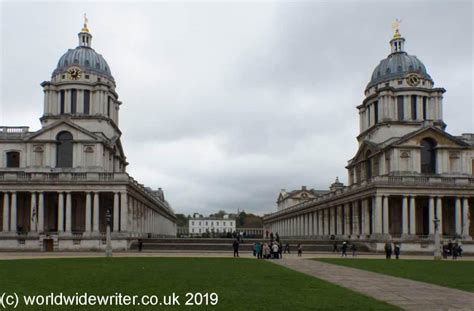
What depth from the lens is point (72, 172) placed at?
72.9 meters

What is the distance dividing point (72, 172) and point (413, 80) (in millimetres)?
49065

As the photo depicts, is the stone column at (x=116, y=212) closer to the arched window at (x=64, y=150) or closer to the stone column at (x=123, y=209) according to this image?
the stone column at (x=123, y=209)

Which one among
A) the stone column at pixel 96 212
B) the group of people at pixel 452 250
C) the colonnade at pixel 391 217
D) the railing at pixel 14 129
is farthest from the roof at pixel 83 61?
the group of people at pixel 452 250

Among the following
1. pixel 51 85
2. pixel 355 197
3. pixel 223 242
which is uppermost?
pixel 51 85

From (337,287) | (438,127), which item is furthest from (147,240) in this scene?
(337,287)

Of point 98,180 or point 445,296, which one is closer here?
point 445,296

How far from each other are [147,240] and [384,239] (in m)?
27.9

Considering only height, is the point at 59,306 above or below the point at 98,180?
below

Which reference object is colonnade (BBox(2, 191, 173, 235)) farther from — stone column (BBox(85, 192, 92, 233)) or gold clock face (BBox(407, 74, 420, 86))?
gold clock face (BBox(407, 74, 420, 86))

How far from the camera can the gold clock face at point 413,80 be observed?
83956mm

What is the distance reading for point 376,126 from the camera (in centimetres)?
8512

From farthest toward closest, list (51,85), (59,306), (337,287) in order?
(51,85)
(337,287)
(59,306)

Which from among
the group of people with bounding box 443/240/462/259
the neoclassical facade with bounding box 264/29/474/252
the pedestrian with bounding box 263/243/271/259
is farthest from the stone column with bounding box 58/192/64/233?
the group of people with bounding box 443/240/462/259

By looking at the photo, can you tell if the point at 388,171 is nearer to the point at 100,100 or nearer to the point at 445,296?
the point at 100,100
